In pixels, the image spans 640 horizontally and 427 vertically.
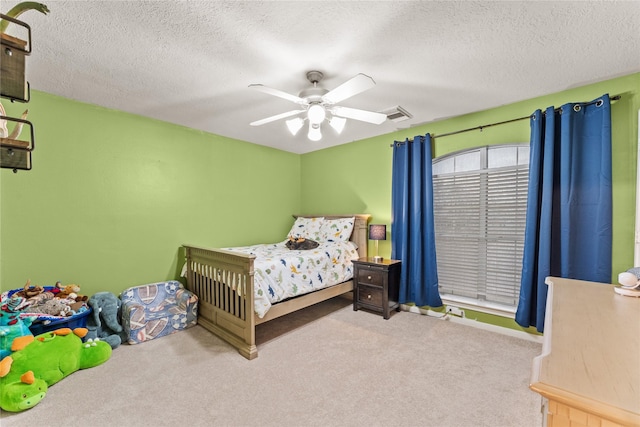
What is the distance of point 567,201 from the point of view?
2.38m

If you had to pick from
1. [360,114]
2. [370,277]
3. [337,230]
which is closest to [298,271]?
[370,277]

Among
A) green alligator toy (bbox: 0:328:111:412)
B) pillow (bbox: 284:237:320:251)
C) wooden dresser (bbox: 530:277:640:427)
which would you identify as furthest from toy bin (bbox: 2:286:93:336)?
wooden dresser (bbox: 530:277:640:427)

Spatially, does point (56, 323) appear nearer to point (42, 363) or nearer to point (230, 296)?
point (42, 363)

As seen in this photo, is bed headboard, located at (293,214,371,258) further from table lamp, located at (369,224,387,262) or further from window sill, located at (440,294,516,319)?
window sill, located at (440,294,516,319)

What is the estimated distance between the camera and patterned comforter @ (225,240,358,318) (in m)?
2.53

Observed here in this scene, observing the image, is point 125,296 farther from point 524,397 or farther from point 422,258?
point 524,397

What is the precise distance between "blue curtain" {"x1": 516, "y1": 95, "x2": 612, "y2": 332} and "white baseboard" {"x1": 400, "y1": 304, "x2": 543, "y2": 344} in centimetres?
18

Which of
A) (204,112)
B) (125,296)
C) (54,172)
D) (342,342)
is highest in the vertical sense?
(204,112)

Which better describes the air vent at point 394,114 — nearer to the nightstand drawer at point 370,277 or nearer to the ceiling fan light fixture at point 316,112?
the ceiling fan light fixture at point 316,112

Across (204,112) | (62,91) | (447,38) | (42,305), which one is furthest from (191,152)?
(447,38)

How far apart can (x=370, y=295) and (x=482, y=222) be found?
60.7 inches

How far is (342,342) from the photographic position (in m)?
2.63

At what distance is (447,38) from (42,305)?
367 cm

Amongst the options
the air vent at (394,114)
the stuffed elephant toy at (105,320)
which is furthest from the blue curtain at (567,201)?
the stuffed elephant toy at (105,320)
